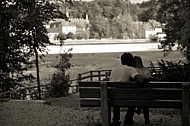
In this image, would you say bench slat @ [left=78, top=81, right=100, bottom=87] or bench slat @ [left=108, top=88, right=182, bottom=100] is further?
bench slat @ [left=78, top=81, right=100, bottom=87]

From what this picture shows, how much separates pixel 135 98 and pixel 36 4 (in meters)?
10.0

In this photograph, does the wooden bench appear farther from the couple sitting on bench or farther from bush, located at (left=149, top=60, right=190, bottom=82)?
bush, located at (left=149, top=60, right=190, bottom=82)

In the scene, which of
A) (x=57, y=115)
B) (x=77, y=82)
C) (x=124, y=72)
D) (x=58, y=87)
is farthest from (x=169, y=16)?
(x=124, y=72)

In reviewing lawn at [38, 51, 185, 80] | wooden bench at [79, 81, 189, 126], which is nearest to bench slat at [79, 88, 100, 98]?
wooden bench at [79, 81, 189, 126]

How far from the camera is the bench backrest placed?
17.3 ft

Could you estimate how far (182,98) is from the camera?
5223 millimetres

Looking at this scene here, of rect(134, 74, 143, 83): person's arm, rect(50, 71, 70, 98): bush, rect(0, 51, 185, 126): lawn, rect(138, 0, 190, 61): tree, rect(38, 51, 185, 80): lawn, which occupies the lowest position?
rect(38, 51, 185, 80): lawn

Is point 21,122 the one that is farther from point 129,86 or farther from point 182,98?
point 182,98

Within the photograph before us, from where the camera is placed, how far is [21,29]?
14.7 meters

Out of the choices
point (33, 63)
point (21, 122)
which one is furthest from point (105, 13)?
point (21, 122)

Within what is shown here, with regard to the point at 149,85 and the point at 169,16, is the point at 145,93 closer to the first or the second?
the point at 149,85

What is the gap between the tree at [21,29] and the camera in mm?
13791

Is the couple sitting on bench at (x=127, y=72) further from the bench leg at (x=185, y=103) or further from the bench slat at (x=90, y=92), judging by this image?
the bench leg at (x=185, y=103)

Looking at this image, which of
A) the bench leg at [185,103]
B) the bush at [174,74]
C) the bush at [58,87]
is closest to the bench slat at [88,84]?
the bench leg at [185,103]
